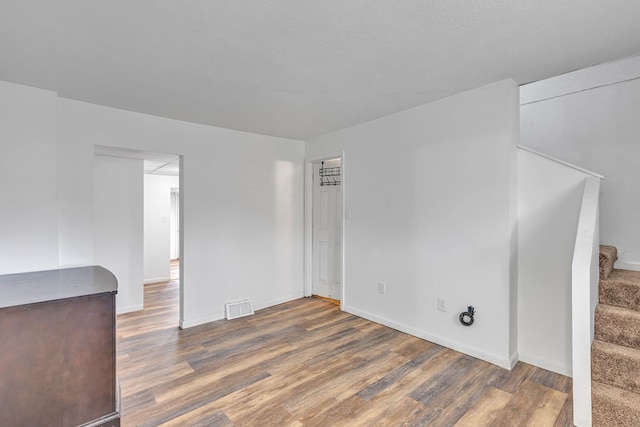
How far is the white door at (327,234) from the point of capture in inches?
176

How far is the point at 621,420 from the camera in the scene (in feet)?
5.35

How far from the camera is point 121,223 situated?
3.87 m

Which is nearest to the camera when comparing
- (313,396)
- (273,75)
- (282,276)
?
(313,396)

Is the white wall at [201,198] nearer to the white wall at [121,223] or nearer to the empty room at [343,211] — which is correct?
the empty room at [343,211]

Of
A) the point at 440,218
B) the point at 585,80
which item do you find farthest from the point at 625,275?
the point at 585,80

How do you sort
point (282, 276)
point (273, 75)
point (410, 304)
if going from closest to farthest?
point (273, 75), point (410, 304), point (282, 276)

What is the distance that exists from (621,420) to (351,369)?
1.64 meters

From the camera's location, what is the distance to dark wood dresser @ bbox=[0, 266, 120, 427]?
1.54m

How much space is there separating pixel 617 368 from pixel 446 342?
1230 mm

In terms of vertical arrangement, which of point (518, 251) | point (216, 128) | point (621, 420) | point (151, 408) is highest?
point (216, 128)

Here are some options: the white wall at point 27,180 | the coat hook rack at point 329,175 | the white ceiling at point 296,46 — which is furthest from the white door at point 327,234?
the white wall at point 27,180

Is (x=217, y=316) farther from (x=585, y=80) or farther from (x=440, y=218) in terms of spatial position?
(x=585, y=80)

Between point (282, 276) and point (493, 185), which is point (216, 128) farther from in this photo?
point (493, 185)

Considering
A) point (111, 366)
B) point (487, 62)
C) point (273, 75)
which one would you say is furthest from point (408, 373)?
point (273, 75)
